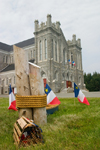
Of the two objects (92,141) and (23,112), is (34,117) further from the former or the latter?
(92,141)

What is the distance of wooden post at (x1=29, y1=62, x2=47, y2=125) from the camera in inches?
162

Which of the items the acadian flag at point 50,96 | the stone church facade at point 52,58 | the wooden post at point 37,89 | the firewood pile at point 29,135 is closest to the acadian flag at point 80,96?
the acadian flag at point 50,96

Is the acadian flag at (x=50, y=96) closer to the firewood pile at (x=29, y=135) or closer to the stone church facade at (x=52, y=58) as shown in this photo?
the firewood pile at (x=29, y=135)

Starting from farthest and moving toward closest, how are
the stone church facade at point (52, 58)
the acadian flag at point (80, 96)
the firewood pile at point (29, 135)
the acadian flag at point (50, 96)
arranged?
1. the stone church facade at point (52, 58)
2. the acadian flag at point (80, 96)
3. the acadian flag at point (50, 96)
4. the firewood pile at point (29, 135)

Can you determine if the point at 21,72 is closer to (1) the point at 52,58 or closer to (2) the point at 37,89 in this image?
(2) the point at 37,89

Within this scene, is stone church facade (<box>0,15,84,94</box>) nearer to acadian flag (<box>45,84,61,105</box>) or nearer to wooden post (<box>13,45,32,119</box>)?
acadian flag (<box>45,84,61,105</box>)

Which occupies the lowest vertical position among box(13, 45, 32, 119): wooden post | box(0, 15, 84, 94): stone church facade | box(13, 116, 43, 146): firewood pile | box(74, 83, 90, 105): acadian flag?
box(13, 116, 43, 146): firewood pile

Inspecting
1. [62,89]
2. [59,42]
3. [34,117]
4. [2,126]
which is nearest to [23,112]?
[34,117]

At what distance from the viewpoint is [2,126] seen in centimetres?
412

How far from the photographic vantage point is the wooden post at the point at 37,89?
4.11m

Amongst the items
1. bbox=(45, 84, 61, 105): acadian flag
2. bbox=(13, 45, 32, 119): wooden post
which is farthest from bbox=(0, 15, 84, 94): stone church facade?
bbox=(13, 45, 32, 119): wooden post

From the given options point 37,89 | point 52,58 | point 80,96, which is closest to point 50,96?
point 80,96

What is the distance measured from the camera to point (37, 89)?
167 inches

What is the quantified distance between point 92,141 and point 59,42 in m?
32.6
